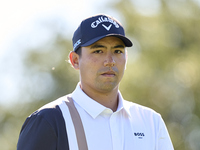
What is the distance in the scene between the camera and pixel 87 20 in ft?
13.6

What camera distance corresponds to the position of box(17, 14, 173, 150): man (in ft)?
11.9

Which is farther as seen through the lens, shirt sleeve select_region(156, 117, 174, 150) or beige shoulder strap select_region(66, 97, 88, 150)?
shirt sleeve select_region(156, 117, 174, 150)

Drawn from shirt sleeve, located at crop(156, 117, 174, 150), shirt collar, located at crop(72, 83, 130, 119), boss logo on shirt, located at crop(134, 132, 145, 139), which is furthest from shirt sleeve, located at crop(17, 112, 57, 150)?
shirt sleeve, located at crop(156, 117, 174, 150)

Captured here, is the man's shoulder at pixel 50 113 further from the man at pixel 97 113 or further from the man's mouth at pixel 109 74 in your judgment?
the man's mouth at pixel 109 74

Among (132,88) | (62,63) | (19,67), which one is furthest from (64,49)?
(132,88)

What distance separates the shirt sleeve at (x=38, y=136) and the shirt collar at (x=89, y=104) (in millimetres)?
399

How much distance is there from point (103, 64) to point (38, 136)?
0.78m

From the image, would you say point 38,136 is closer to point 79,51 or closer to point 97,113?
point 97,113

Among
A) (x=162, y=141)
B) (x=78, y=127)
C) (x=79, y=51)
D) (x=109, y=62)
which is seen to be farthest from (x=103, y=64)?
(x=162, y=141)

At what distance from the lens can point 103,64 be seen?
3951 mm

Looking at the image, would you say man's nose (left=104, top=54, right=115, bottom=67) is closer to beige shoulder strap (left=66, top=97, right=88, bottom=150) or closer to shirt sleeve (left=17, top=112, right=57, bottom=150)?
beige shoulder strap (left=66, top=97, right=88, bottom=150)

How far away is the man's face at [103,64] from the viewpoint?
3.95 m

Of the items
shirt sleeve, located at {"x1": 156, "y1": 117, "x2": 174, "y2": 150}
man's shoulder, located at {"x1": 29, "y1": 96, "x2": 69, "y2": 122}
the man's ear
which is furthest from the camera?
the man's ear

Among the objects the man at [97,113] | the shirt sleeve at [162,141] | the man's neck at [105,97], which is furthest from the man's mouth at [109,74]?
the shirt sleeve at [162,141]
